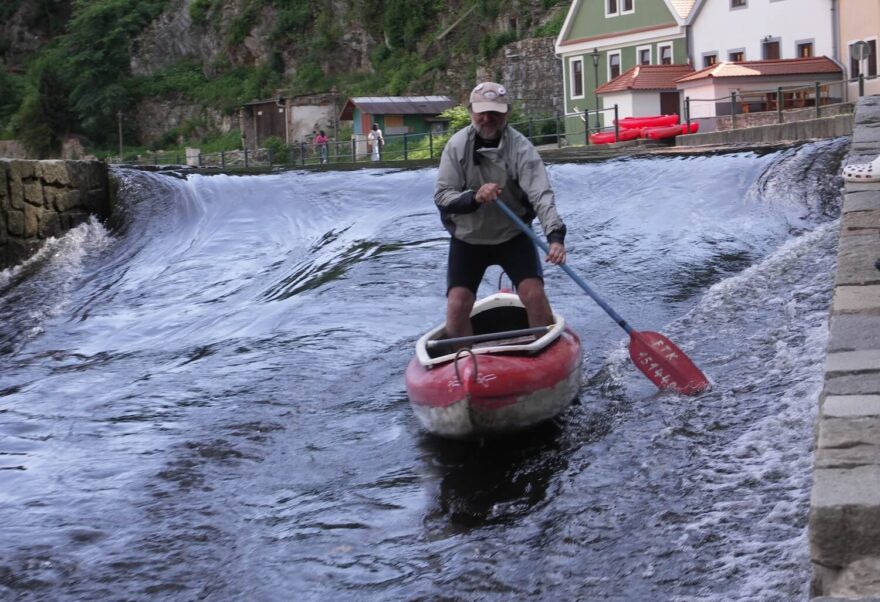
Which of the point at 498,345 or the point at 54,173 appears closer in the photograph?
the point at 498,345

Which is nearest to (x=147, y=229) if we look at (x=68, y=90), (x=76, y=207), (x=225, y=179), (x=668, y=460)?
(x=76, y=207)

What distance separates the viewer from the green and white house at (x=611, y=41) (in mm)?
47406

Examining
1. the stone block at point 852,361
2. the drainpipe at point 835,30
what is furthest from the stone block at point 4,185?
the drainpipe at point 835,30

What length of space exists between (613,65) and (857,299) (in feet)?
149

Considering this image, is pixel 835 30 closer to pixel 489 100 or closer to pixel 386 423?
pixel 386 423

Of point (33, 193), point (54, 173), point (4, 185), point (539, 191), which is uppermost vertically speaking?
point (54, 173)

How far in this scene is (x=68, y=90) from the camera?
73.4 meters

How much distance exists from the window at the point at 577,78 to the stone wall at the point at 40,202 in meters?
36.9

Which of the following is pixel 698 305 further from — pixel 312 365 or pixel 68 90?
pixel 68 90

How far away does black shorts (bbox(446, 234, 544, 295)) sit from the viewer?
7.18 m

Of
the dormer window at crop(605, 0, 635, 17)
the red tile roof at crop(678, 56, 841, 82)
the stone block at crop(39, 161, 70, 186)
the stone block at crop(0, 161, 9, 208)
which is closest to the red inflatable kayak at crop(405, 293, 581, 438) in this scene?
the stone block at crop(0, 161, 9, 208)

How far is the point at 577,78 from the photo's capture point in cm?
5112

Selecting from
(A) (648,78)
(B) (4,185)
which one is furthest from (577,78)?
(B) (4,185)

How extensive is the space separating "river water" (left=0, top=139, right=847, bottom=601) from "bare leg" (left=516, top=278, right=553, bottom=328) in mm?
653
